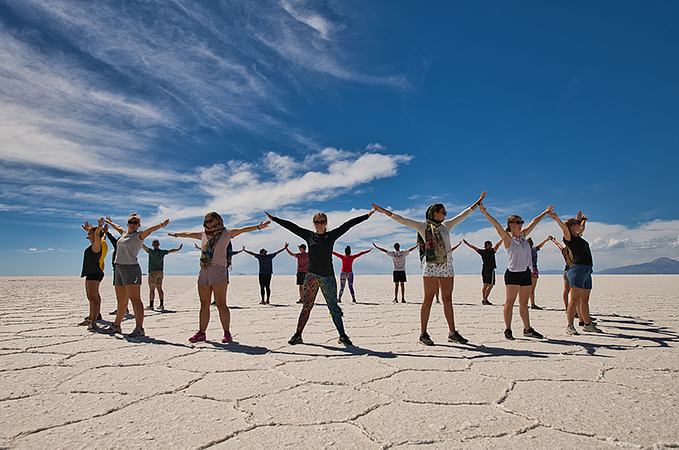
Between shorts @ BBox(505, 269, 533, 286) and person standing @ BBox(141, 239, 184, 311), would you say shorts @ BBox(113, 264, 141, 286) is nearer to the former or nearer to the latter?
person standing @ BBox(141, 239, 184, 311)

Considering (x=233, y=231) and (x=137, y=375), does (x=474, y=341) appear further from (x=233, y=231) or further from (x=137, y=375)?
(x=137, y=375)

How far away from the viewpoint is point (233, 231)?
17.1 ft

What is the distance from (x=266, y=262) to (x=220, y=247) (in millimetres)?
6639

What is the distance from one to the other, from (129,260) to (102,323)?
6.76 feet

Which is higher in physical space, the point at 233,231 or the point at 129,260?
the point at 233,231

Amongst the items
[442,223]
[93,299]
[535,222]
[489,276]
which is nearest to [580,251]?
[535,222]

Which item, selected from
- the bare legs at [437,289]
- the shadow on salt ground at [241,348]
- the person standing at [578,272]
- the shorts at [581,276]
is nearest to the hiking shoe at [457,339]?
the bare legs at [437,289]

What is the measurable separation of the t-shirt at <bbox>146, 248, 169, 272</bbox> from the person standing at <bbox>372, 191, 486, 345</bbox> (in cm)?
671

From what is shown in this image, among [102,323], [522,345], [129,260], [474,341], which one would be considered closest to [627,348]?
[522,345]

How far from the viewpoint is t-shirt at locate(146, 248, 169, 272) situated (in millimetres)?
9547

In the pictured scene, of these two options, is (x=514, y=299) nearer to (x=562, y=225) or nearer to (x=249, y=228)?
(x=562, y=225)

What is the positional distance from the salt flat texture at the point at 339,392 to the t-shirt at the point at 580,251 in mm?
1049

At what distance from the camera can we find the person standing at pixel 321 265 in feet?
16.2

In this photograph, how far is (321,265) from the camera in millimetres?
4938
